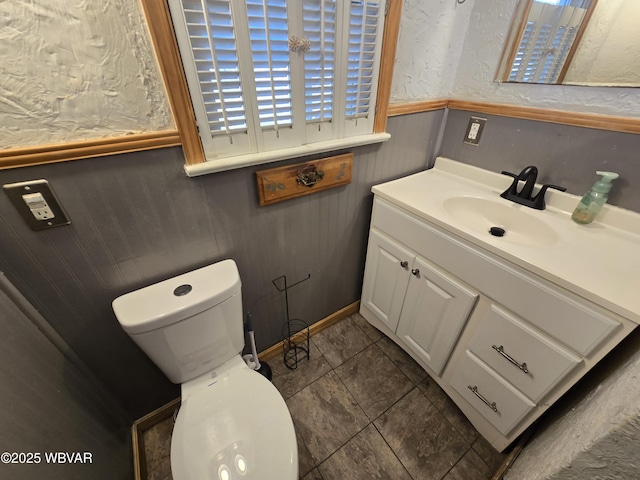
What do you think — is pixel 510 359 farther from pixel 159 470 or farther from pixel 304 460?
pixel 159 470

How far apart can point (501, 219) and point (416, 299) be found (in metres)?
0.50

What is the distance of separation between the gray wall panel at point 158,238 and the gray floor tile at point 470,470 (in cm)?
91

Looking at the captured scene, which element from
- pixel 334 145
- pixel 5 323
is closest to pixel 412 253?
pixel 334 145

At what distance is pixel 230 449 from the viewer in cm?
76

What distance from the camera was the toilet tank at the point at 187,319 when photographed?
0.78 metres

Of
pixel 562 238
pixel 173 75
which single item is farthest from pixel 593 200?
Result: pixel 173 75

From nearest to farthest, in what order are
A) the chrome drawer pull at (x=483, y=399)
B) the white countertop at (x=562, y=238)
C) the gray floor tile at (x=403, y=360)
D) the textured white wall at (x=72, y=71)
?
the textured white wall at (x=72, y=71)
the white countertop at (x=562, y=238)
the chrome drawer pull at (x=483, y=399)
the gray floor tile at (x=403, y=360)

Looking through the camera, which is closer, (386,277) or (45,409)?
(45,409)

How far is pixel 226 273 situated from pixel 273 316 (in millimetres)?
491

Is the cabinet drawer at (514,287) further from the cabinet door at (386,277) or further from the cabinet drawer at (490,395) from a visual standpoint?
the cabinet drawer at (490,395)

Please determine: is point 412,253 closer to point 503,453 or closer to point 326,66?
point 326,66

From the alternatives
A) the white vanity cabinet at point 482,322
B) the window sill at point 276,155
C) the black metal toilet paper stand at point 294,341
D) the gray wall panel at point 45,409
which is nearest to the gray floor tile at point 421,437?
the white vanity cabinet at point 482,322

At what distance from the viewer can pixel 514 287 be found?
82 centimetres

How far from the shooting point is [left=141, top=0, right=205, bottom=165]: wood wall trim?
0.62 m
